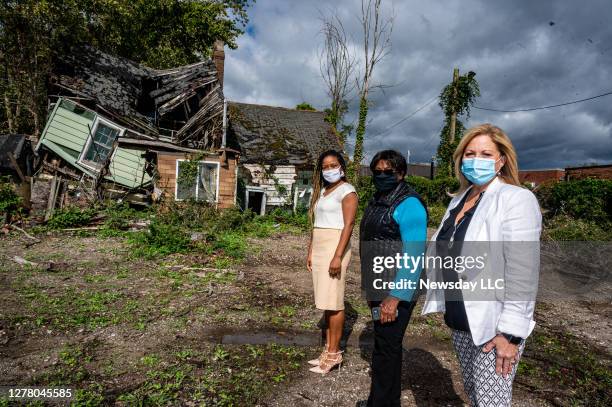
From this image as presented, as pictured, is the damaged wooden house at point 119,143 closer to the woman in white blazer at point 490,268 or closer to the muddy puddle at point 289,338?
the muddy puddle at point 289,338

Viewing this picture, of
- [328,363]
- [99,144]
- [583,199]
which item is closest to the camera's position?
[328,363]

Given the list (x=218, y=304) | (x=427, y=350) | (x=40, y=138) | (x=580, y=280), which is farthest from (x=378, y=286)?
(x=40, y=138)

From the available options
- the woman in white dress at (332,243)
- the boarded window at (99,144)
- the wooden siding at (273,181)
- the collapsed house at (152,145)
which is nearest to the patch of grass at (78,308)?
the woman in white dress at (332,243)

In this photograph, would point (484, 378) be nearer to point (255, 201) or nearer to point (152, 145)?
point (152, 145)

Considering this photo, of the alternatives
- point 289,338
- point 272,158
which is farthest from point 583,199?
point 272,158

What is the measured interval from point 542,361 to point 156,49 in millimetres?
25478

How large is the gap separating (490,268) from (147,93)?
17.7m

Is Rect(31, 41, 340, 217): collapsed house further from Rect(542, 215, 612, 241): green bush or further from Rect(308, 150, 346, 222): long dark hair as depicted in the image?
Rect(542, 215, 612, 241): green bush

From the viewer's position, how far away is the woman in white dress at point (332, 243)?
10.2ft

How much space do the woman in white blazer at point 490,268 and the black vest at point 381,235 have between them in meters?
0.38

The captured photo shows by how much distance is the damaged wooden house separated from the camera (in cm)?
1281

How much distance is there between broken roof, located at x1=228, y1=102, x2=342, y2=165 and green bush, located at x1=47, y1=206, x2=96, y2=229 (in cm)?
759

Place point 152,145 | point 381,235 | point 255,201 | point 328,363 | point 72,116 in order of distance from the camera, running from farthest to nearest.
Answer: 1. point 255,201
2. point 72,116
3. point 152,145
4. point 328,363
5. point 381,235

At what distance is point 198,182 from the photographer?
1323 centimetres
